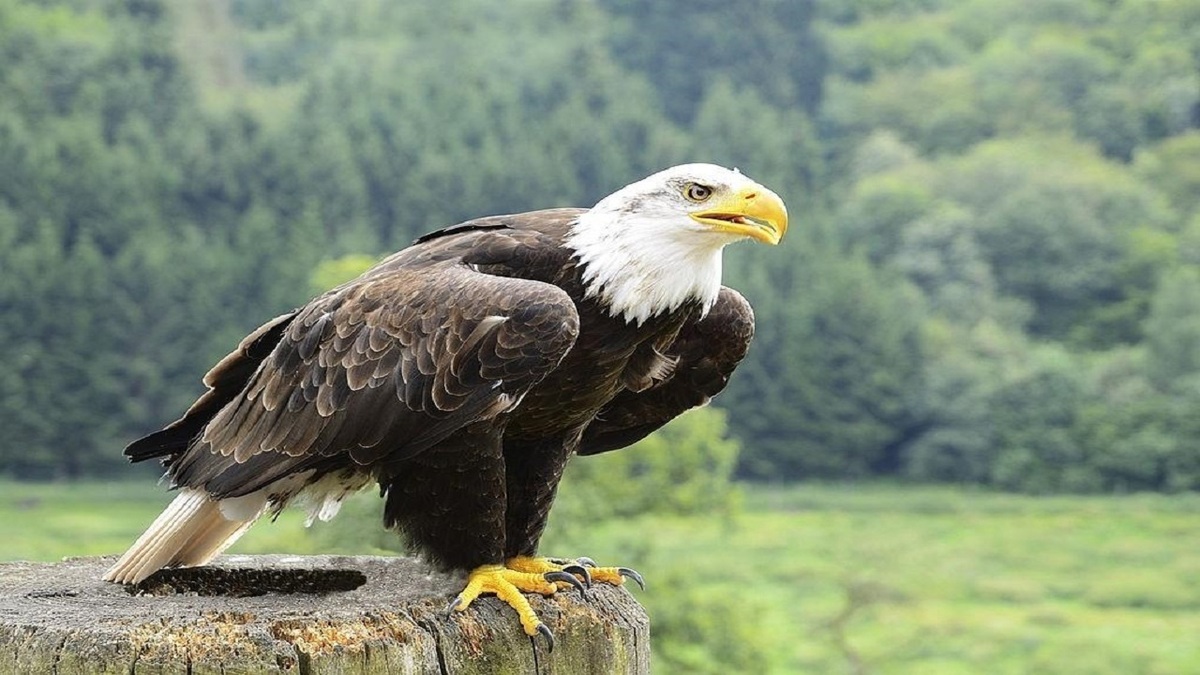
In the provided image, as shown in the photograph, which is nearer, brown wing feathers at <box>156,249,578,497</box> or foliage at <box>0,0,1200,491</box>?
brown wing feathers at <box>156,249,578,497</box>

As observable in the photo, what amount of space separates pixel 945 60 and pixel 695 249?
Result: 92303 mm

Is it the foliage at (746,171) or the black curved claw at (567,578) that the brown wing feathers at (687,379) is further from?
the foliage at (746,171)

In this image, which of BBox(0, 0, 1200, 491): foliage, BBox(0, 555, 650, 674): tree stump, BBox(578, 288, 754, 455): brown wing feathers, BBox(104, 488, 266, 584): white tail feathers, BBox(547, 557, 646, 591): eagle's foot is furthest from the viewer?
BBox(0, 0, 1200, 491): foliage

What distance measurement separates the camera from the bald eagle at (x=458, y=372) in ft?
17.1

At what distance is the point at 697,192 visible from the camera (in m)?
5.24

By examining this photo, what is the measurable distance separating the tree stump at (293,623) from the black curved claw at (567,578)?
0.06 meters

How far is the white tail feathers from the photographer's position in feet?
17.7

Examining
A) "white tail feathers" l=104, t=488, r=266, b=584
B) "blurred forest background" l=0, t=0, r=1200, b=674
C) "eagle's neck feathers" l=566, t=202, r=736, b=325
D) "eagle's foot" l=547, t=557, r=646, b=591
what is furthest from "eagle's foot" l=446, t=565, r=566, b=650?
"blurred forest background" l=0, t=0, r=1200, b=674

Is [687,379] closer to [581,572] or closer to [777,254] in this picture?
[581,572]

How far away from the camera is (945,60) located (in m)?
93.7

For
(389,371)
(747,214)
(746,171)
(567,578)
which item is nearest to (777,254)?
(746,171)

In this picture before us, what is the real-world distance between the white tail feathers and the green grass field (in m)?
32.6

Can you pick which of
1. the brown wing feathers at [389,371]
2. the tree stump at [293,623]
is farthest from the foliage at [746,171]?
the brown wing feathers at [389,371]

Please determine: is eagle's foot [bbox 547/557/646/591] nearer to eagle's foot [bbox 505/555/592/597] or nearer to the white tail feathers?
eagle's foot [bbox 505/555/592/597]
